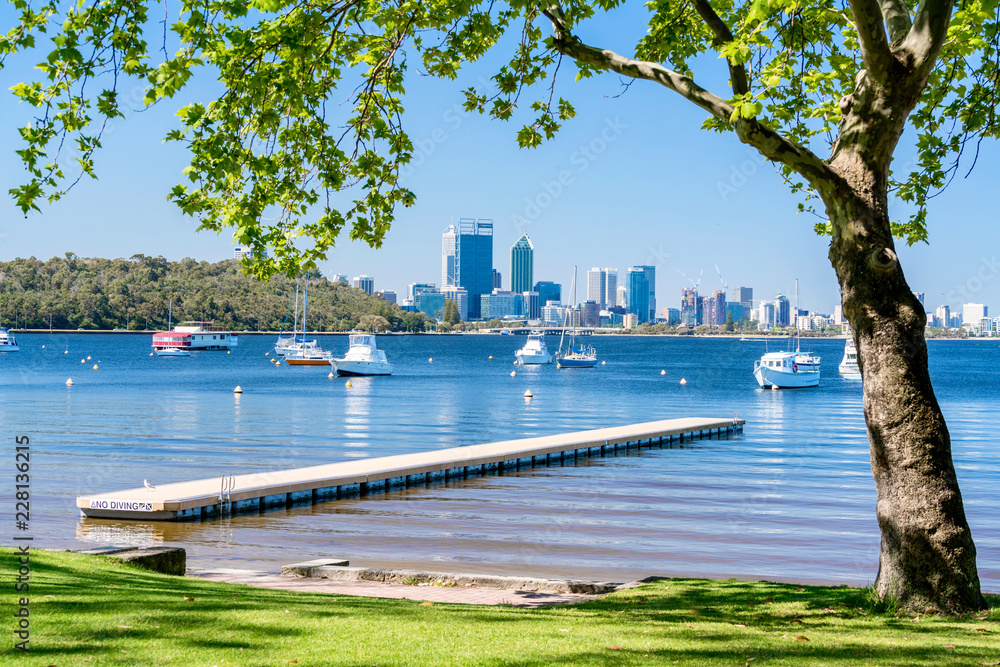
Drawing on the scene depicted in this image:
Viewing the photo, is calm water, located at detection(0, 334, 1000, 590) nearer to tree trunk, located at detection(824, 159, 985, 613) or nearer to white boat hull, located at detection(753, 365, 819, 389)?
tree trunk, located at detection(824, 159, 985, 613)

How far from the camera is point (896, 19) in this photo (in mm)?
9281

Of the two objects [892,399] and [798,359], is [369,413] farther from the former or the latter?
[798,359]

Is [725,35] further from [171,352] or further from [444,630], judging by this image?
[171,352]

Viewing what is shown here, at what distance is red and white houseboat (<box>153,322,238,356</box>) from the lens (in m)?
152

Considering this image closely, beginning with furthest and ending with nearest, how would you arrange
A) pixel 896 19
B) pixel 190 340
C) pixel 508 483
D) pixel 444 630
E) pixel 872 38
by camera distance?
pixel 190 340 → pixel 508 483 → pixel 896 19 → pixel 872 38 → pixel 444 630

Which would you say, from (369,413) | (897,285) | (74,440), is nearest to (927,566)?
(897,285)

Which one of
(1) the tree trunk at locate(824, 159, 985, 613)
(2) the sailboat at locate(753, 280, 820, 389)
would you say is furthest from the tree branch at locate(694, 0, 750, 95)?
(2) the sailboat at locate(753, 280, 820, 389)

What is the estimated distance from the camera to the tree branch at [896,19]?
30.2 feet

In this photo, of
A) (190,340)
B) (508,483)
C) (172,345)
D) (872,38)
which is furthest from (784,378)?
(190,340)

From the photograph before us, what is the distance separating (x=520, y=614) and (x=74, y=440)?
32.2 m

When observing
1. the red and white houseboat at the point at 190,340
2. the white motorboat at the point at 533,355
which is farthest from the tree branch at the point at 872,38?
the red and white houseboat at the point at 190,340

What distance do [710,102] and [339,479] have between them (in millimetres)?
16855

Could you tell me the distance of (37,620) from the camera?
7.23 metres

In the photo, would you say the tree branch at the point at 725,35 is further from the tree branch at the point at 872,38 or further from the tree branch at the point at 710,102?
the tree branch at the point at 872,38
